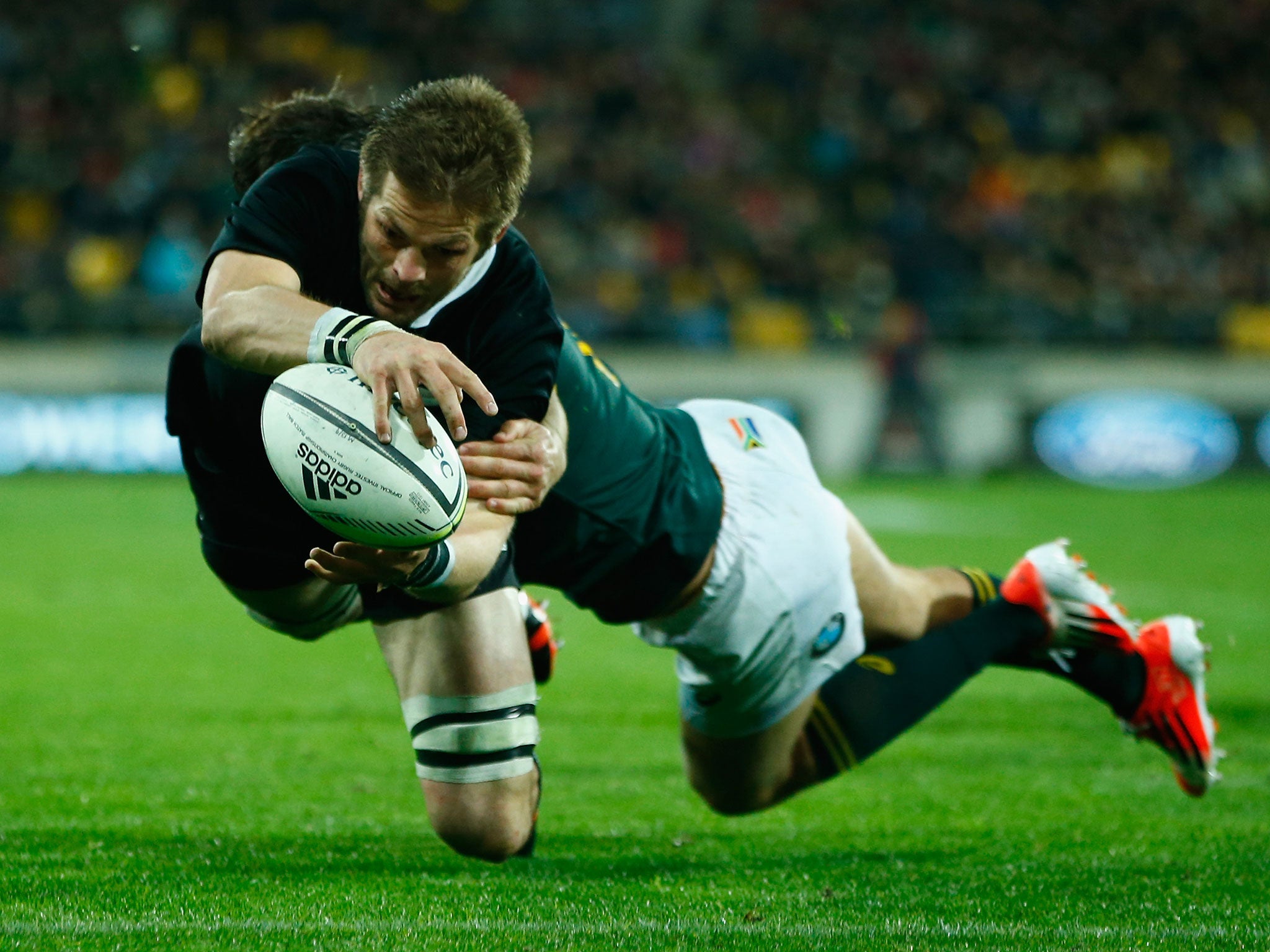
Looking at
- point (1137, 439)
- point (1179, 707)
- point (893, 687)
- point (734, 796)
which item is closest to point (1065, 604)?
point (1179, 707)

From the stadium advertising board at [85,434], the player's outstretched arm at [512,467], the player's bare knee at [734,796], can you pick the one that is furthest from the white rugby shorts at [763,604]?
the stadium advertising board at [85,434]

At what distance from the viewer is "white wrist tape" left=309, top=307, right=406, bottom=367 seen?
299cm

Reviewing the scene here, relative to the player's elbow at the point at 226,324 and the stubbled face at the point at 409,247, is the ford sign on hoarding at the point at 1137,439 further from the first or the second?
the player's elbow at the point at 226,324

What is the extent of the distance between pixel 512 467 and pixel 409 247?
0.50m

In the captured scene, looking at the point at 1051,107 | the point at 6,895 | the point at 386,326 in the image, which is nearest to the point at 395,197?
the point at 386,326

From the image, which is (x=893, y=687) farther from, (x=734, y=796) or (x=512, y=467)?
(x=512, y=467)

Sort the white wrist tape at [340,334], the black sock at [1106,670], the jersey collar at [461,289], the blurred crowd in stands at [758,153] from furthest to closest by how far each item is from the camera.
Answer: the blurred crowd in stands at [758,153] → the black sock at [1106,670] → the jersey collar at [461,289] → the white wrist tape at [340,334]

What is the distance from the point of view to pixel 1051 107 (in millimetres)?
20922

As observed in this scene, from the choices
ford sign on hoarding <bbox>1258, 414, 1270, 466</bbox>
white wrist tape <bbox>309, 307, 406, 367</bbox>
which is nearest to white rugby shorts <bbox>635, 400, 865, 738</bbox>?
white wrist tape <bbox>309, 307, 406, 367</bbox>

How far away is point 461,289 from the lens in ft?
11.5

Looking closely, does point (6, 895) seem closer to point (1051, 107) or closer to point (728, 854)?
point (728, 854)

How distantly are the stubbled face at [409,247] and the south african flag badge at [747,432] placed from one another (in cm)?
129

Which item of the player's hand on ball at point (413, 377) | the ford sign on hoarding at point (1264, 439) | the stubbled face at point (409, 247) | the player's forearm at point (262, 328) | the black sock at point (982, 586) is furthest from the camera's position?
the ford sign on hoarding at point (1264, 439)

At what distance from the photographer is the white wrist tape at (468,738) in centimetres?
382
